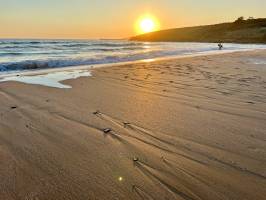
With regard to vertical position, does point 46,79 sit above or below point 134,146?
below

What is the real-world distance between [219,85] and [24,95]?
4.20 metres

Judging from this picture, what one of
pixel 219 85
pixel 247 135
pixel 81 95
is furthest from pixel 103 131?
pixel 219 85

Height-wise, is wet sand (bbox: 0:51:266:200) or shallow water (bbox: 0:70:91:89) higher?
wet sand (bbox: 0:51:266:200)

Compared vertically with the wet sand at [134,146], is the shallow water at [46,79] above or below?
below

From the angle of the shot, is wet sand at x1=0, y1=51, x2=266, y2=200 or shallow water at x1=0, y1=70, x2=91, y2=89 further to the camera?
shallow water at x1=0, y1=70, x2=91, y2=89

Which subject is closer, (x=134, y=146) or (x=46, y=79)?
(x=134, y=146)

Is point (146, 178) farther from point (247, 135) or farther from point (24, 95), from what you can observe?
point (24, 95)

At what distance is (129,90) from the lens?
6277 mm

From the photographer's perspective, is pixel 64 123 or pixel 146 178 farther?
pixel 64 123

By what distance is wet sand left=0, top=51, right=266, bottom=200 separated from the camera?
7.28 feet

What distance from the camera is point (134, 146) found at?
3.05 m

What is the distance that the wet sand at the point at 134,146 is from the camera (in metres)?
2.22

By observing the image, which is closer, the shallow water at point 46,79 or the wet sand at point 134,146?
the wet sand at point 134,146

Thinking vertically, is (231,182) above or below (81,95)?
above
